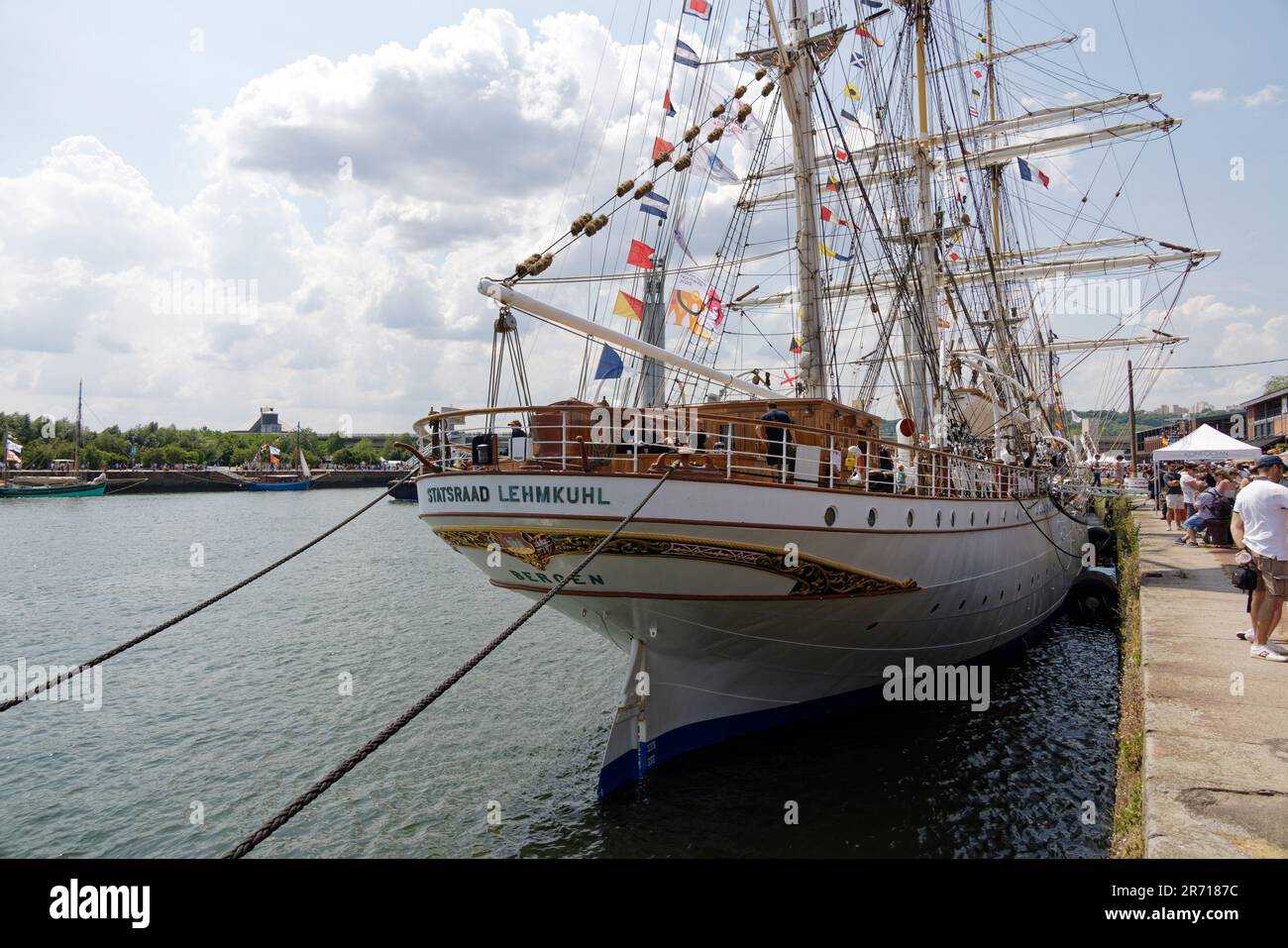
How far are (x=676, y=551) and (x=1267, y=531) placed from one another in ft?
20.0

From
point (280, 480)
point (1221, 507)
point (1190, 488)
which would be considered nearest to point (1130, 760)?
point (1221, 507)

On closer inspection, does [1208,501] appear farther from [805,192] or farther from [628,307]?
[628,307]

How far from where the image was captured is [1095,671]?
15.8 metres

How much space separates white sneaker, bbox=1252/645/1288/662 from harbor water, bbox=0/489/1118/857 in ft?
8.25

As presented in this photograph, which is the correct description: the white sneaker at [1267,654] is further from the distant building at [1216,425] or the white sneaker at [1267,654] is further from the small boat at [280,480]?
the small boat at [280,480]

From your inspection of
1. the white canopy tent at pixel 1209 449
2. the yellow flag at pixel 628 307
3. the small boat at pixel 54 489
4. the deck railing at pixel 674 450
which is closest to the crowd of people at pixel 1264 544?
the deck railing at pixel 674 450

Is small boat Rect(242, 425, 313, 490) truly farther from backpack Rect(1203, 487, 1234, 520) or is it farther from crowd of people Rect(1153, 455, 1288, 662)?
crowd of people Rect(1153, 455, 1288, 662)

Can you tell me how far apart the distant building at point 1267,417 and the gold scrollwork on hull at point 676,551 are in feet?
149

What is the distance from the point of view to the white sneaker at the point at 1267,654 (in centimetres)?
818

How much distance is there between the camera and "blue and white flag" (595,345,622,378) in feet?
36.3

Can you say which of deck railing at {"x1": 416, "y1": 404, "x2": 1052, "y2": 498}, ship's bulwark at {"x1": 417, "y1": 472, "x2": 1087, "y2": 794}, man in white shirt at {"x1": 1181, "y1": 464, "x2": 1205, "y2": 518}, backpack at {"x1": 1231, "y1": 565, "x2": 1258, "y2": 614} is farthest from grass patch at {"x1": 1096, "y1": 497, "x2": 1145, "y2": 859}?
man in white shirt at {"x1": 1181, "y1": 464, "x2": 1205, "y2": 518}

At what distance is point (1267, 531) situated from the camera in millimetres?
7773
